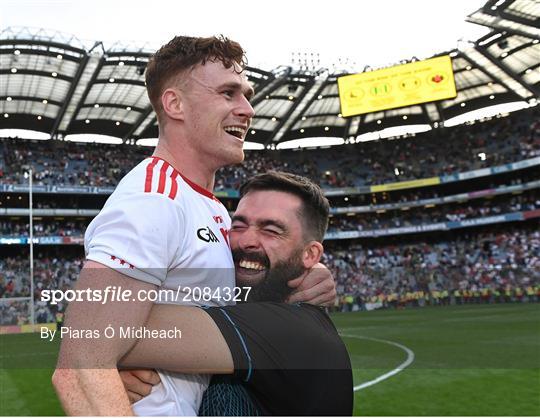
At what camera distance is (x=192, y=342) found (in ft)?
6.49

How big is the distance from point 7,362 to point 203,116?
609 inches

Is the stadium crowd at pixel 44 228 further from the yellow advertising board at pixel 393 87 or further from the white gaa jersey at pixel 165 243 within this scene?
the white gaa jersey at pixel 165 243

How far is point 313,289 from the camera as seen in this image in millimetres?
2654

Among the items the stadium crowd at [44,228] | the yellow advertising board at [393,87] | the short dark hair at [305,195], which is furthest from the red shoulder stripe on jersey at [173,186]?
the stadium crowd at [44,228]

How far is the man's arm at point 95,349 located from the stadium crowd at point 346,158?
143ft

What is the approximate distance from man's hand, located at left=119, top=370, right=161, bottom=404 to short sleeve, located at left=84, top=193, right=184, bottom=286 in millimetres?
351

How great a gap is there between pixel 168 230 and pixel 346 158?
2177 inches

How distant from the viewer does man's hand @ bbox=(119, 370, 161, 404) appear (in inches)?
77.9

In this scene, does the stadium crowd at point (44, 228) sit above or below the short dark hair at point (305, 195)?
above

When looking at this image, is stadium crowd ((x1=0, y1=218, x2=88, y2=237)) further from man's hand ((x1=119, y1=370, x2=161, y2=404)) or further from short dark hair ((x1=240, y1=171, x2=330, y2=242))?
man's hand ((x1=119, y1=370, x2=161, y2=404))

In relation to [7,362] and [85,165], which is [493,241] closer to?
[85,165]

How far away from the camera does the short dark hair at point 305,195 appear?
2684 mm

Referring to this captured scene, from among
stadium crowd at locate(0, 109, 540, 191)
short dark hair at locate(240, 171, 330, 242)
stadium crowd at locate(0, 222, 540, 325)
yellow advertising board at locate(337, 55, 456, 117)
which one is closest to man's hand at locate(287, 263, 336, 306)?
short dark hair at locate(240, 171, 330, 242)

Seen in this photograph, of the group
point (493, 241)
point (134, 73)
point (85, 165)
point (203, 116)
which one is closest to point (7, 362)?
point (203, 116)
